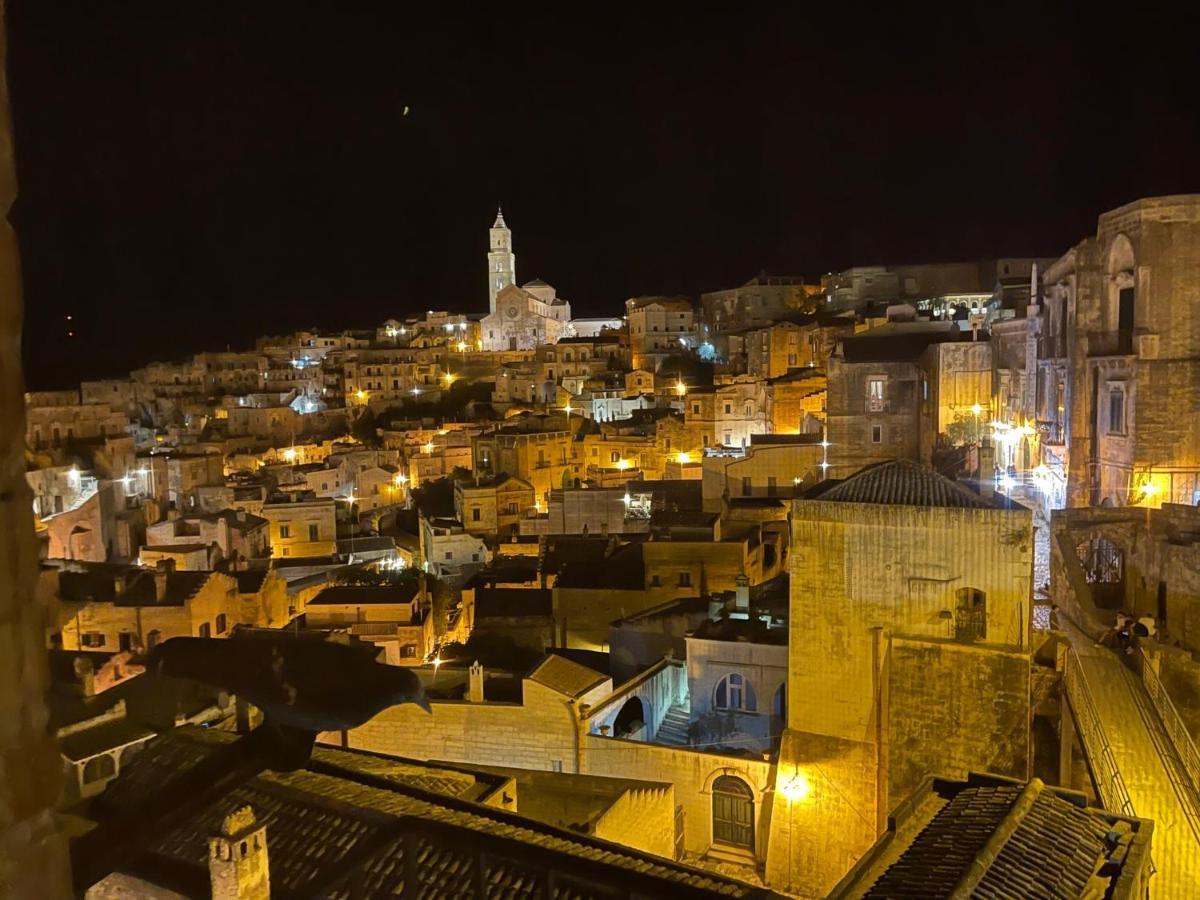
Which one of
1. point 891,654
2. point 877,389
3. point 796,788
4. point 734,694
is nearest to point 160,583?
point 734,694

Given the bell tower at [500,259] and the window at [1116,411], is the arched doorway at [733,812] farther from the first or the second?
the bell tower at [500,259]

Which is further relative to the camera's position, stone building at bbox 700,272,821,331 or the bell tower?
the bell tower

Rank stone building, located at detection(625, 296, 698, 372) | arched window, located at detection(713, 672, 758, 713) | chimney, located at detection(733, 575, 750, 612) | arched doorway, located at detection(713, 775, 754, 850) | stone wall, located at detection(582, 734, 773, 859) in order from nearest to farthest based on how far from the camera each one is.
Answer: stone wall, located at detection(582, 734, 773, 859) → arched doorway, located at detection(713, 775, 754, 850) → arched window, located at detection(713, 672, 758, 713) → chimney, located at detection(733, 575, 750, 612) → stone building, located at detection(625, 296, 698, 372)

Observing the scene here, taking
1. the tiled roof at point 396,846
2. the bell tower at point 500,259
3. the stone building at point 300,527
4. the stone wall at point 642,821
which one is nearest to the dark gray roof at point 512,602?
the stone wall at point 642,821

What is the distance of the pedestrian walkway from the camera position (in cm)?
962

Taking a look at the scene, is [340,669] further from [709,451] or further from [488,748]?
[709,451]

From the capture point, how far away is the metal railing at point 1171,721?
10.1 metres

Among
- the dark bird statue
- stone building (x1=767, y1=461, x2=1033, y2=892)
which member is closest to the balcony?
stone building (x1=767, y1=461, x2=1033, y2=892)

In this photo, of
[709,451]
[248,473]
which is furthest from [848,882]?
[248,473]

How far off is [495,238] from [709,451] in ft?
186

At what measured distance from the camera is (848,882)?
7.50 m

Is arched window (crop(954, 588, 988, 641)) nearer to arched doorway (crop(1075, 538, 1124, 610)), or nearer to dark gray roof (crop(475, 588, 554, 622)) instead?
arched doorway (crop(1075, 538, 1124, 610))

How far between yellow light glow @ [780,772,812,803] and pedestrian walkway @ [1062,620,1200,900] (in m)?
3.71

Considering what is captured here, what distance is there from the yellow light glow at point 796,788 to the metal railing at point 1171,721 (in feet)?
14.3
